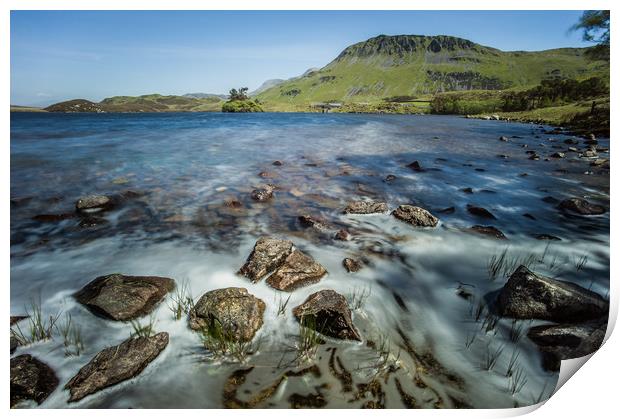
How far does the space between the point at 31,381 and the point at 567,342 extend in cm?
546

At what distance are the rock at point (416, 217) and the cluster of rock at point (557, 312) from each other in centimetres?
262

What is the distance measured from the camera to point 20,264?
16.3 ft

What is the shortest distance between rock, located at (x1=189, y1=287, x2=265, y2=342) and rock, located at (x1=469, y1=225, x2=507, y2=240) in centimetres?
507

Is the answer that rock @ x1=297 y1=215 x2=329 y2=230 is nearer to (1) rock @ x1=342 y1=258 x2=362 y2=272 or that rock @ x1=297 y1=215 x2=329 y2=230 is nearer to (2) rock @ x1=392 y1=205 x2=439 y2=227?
(1) rock @ x1=342 y1=258 x2=362 y2=272

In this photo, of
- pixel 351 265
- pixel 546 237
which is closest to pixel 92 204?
pixel 351 265

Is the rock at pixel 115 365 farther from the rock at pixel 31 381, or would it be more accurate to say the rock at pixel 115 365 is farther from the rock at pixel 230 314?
the rock at pixel 230 314

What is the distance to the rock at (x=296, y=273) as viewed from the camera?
4.23m

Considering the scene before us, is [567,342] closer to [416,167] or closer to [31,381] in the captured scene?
[31,381]

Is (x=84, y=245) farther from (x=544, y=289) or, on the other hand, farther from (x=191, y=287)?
(x=544, y=289)

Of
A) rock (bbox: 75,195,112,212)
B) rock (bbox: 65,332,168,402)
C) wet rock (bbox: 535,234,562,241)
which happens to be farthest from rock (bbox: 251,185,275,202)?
wet rock (bbox: 535,234,562,241)

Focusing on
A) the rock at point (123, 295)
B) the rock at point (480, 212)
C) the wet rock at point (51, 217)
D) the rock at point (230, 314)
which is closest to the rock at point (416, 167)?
the rock at point (480, 212)

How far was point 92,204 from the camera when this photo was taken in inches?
283
